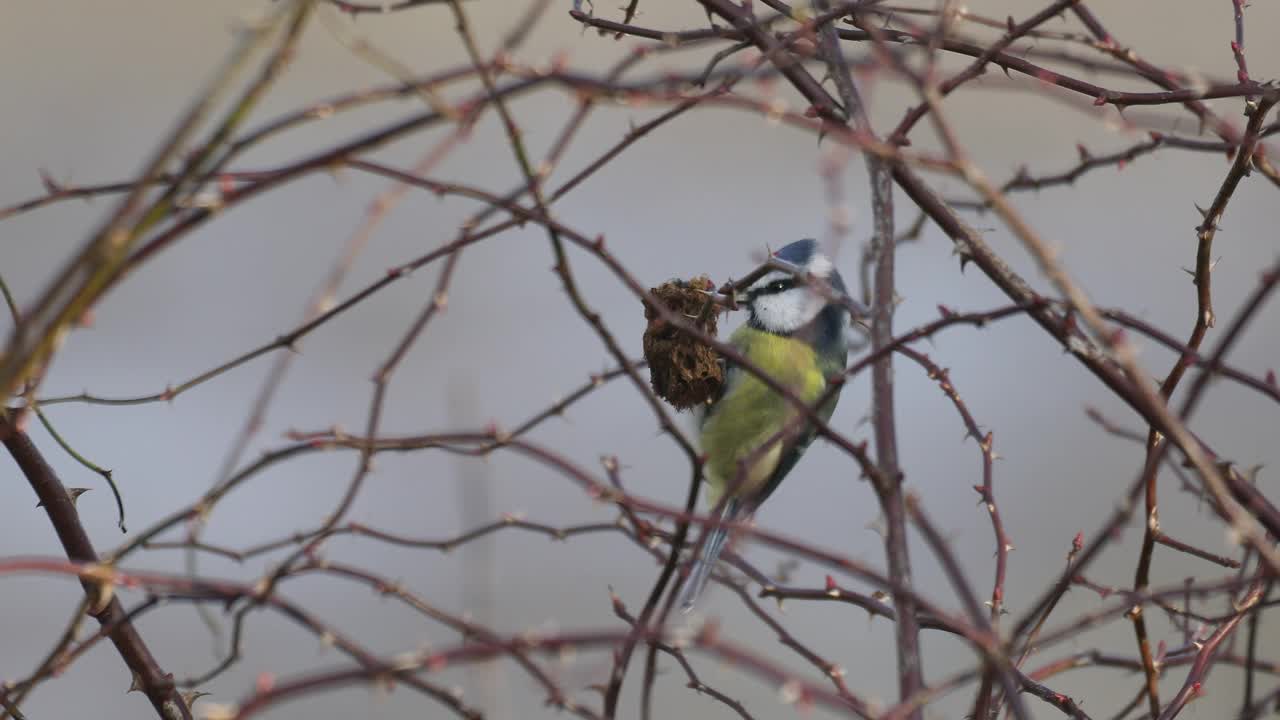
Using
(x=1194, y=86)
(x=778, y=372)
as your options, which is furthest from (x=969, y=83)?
(x=778, y=372)

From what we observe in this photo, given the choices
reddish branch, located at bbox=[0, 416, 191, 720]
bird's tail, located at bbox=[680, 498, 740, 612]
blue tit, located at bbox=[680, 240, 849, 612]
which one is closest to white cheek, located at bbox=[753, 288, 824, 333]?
blue tit, located at bbox=[680, 240, 849, 612]

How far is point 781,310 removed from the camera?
1.93 meters

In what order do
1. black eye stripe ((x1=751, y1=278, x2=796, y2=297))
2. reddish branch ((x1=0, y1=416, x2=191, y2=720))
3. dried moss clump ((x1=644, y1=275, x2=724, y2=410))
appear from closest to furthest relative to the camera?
reddish branch ((x1=0, y1=416, x2=191, y2=720)) < dried moss clump ((x1=644, y1=275, x2=724, y2=410)) < black eye stripe ((x1=751, y1=278, x2=796, y2=297))

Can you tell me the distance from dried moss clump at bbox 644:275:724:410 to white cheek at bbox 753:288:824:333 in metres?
0.41

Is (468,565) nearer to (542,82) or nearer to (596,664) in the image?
(596,664)

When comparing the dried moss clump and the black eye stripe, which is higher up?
the black eye stripe

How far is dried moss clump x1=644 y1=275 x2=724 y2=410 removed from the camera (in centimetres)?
146

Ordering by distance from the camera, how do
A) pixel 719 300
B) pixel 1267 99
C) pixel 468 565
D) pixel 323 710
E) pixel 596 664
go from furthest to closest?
pixel 323 710 < pixel 719 300 < pixel 468 565 < pixel 1267 99 < pixel 596 664

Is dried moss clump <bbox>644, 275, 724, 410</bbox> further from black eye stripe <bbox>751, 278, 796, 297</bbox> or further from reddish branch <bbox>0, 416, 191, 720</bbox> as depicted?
reddish branch <bbox>0, 416, 191, 720</bbox>

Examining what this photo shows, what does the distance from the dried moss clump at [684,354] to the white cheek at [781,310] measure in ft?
1.34

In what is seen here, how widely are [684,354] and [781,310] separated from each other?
1.59 feet

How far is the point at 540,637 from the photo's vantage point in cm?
59

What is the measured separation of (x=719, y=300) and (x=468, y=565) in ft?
1.41

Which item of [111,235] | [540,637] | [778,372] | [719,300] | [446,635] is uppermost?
[446,635]
